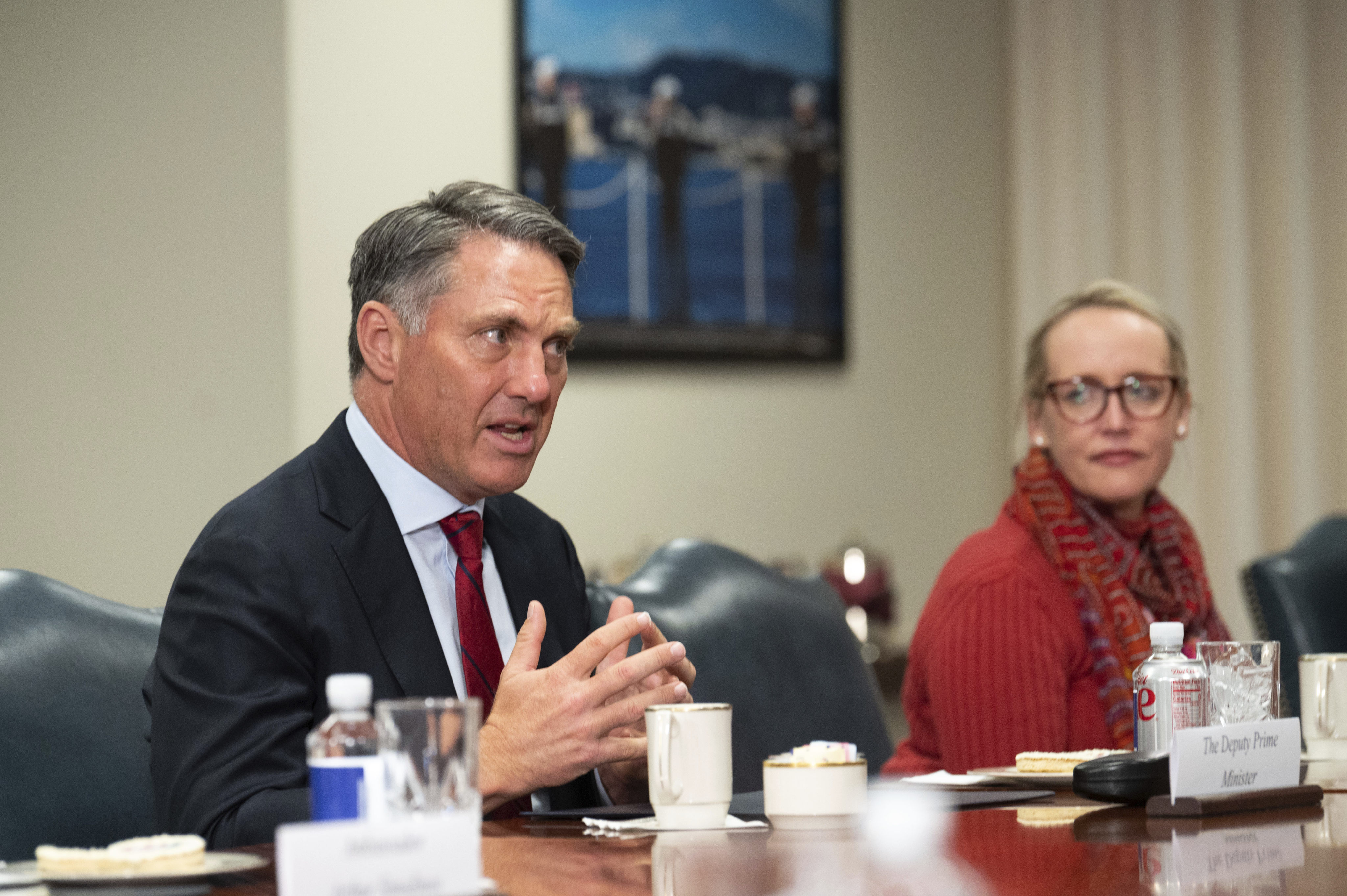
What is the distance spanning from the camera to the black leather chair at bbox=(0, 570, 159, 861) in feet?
5.23

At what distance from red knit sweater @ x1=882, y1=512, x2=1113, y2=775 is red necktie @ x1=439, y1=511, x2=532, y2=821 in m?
0.69

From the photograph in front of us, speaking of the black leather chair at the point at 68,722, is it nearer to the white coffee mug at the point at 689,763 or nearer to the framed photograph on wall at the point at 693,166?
the white coffee mug at the point at 689,763

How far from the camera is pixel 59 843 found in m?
1.59

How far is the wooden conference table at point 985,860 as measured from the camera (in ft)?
3.34

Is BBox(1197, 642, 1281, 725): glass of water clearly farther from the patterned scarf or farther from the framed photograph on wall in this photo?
the framed photograph on wall

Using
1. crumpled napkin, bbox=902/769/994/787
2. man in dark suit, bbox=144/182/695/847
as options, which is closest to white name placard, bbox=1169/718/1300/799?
crumpled napkin, bbox=902/769/994/787

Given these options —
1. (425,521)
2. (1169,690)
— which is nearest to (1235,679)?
(1169,690)

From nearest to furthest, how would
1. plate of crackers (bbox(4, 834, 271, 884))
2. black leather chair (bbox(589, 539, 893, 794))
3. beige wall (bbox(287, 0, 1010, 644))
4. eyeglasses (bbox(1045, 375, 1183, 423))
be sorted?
plate of crackers (bbox(4, 834, 271, 884))
black leather chair (bbox(589, 539, 893, 794))
eyeglasses (bbox(1045, 375, 1183, 423))
beige wall (bbox(287, 0, 1010, 644))

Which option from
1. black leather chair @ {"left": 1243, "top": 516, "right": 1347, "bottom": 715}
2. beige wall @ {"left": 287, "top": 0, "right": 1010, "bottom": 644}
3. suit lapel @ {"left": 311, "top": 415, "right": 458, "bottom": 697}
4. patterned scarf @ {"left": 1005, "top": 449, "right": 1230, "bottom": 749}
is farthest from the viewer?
beige wall @ {"left": 287, "top": 0, "right": 1010, "bottom": 644}

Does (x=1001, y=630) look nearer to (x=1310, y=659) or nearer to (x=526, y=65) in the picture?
(x=1310, y=659)

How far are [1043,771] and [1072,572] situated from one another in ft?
2.69

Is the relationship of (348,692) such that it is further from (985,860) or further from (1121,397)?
(1121,397)

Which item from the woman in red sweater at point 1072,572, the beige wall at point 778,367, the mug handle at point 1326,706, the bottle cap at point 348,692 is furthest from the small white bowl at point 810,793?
the beige wall at point 778,367

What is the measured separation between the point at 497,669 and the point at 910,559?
2.76m
